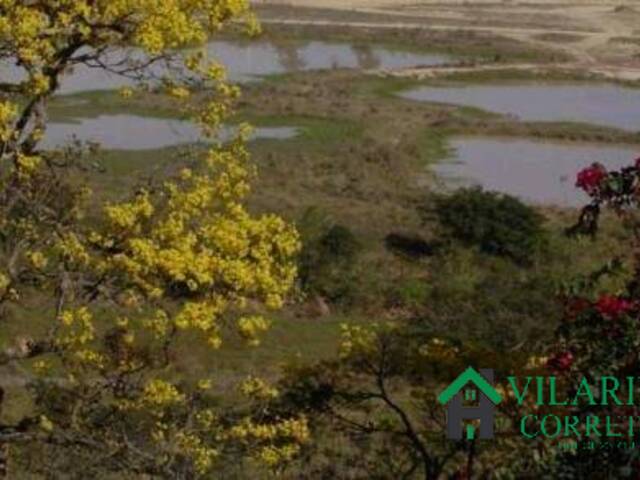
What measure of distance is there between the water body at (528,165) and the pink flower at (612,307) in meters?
29.3

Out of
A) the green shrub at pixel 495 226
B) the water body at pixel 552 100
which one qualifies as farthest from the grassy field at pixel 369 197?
the water body at pixel 552 100

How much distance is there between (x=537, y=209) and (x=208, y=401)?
1872cm

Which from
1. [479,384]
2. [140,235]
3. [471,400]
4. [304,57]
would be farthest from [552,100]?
[140,235]

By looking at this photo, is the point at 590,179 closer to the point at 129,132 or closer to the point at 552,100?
the point at 129,132

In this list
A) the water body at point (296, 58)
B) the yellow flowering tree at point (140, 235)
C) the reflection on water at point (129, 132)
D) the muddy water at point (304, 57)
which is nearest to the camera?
the yellow flowering tree at point (140, 235)

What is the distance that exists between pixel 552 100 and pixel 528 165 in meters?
14.6

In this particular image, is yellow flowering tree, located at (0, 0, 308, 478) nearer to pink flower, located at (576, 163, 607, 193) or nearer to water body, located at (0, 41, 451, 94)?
pink flower, located at (576, 163, 607, 193)

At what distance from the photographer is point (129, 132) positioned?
139ft

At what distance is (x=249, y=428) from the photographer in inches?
348

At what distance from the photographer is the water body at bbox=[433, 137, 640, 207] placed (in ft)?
123

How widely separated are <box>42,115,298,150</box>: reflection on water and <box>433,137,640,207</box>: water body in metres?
6.68

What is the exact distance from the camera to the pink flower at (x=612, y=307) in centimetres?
645

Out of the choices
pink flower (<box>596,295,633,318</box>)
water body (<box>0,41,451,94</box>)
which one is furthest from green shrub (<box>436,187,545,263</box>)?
water body (<box>0,41,451,94</box>)

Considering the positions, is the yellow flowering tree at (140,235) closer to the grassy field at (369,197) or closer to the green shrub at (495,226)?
the grassy field at (369,197)
